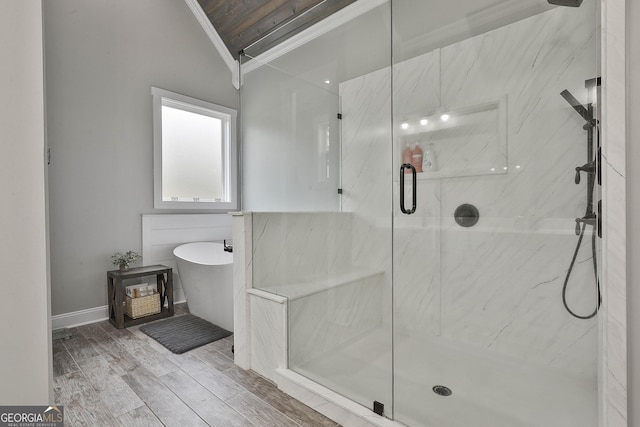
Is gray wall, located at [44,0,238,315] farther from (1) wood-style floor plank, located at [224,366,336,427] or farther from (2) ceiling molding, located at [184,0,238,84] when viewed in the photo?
(1) wood-style floor plank, located at [224,366,336,427]

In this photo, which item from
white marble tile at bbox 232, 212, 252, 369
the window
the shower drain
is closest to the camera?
the shower drain

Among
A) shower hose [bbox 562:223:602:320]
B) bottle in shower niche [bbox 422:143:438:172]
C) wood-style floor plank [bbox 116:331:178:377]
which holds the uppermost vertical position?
bottle in shower niche [bbox 422:143:438:172]

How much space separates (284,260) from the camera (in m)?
2.01

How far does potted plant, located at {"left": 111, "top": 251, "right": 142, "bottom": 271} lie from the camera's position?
2832 mm

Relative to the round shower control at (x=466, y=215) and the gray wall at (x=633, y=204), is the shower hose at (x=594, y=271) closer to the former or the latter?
the gray wall at (x=633, y=204)

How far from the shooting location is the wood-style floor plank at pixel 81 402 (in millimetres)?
1505

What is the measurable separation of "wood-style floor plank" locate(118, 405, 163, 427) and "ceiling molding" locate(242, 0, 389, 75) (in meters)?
2.15

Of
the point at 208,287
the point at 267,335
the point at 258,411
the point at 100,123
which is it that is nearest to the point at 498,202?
the point at 267,335

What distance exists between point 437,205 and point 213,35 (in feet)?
10.4

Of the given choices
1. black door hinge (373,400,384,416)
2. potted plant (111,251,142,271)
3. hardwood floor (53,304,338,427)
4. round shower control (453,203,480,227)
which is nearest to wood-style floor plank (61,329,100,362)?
hardwood floor (53,304,338,427)

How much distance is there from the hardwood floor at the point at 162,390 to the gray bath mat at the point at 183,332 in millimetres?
65

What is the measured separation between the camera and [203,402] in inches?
65.1

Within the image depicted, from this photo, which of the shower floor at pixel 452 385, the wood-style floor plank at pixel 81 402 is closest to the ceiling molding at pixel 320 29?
the shower floor at pixel 452 385

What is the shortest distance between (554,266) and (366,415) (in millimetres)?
1131
